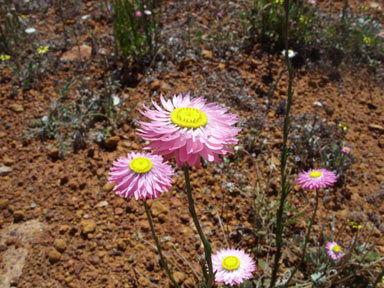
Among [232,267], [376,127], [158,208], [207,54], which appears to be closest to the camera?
[232,267]

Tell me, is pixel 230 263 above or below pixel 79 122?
below

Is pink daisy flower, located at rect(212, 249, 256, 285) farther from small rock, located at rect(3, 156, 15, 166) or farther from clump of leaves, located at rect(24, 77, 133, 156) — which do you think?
small rock, located at rect(3, 156, 15, 166)

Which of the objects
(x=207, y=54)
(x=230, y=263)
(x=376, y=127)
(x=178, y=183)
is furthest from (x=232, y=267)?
(x=207, y=54)

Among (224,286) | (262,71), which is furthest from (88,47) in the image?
(224,286)

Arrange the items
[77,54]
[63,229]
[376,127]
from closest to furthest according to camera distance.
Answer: [63,229] → [376,127] → [77,54]

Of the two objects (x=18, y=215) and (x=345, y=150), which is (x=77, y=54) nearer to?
(x=18, y=215)

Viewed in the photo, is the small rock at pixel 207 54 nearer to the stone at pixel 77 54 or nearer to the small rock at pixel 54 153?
the stone at pixel 77 54

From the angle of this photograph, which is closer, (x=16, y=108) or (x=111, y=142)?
(x=111, y=142)
